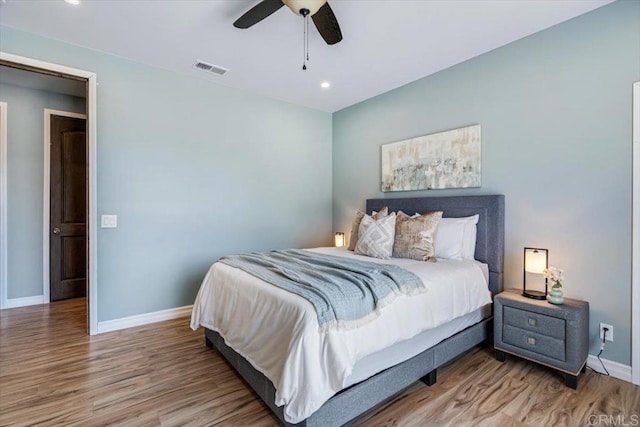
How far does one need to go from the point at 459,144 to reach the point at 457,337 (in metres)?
1.97

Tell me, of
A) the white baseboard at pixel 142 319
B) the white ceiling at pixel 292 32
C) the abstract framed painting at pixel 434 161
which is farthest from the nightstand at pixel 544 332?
the white baseboard at pixel 142 319

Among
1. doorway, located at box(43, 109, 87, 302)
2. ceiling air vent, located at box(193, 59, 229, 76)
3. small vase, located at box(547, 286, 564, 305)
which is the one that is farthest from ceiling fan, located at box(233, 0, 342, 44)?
doorway, located at box(43, 109, 87, 302)

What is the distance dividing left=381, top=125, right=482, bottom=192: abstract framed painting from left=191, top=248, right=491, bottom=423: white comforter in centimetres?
101

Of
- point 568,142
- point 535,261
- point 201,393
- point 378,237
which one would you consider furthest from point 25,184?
point 568,142

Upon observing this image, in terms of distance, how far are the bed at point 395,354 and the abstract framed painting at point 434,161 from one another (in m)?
0.26

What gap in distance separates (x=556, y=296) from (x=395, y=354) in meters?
1.38

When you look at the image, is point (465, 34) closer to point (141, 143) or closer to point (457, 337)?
point (457, 337)

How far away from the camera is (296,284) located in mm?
1918

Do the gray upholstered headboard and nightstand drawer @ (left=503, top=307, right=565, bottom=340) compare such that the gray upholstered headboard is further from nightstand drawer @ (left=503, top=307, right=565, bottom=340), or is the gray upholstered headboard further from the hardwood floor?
the hardwood floor

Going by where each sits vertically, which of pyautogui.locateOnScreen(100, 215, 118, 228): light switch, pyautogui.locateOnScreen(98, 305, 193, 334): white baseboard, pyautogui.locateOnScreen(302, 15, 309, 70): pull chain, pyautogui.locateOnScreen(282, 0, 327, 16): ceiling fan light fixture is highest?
pyautogui.locateOnScreen(302, 15, 309, 70): pull chain

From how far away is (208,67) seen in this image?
11.2 feet

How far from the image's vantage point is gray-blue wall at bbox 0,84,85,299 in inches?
153

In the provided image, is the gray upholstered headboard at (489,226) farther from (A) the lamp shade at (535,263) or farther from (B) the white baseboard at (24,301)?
(B) the white baseboard at (24,301)

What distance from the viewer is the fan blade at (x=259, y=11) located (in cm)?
197
